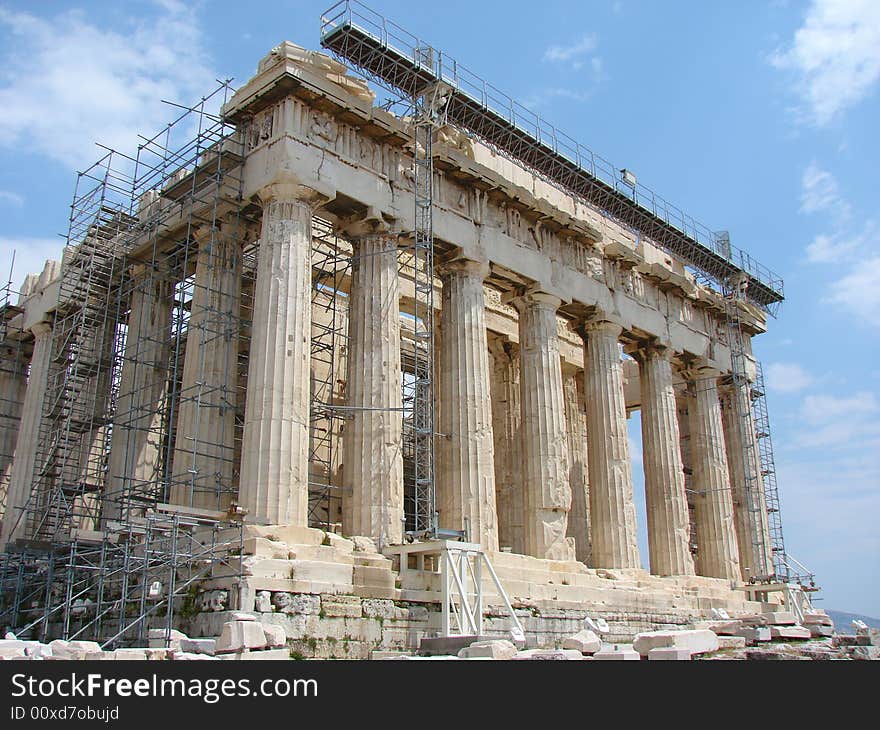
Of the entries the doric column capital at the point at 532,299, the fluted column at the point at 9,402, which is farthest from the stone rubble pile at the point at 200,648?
the fluted column at the point at 9,402

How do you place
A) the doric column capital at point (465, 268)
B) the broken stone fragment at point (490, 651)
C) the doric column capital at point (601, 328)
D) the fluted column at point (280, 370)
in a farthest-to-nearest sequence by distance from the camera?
1. the doric column capital at point (601, 328)
2. the doric column capital at point (465, 268)
3. the fluted column at point (280, 370)
4. the broken stone fragment at point (490, 651)

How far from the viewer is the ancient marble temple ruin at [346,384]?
795 inches

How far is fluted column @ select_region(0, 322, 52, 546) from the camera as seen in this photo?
26.5m

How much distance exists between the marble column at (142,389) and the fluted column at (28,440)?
3435mm

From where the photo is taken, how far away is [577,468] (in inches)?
1390

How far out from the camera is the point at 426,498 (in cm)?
2248

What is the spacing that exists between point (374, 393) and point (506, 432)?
11.6 meters

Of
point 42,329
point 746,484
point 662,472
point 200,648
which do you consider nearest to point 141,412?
point 42,329

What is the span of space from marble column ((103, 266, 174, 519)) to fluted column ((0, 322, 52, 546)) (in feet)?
11.3

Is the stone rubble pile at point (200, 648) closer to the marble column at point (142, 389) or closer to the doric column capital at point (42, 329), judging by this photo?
the marble column at point (142, 389)

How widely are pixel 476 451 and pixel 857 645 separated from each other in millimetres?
9887

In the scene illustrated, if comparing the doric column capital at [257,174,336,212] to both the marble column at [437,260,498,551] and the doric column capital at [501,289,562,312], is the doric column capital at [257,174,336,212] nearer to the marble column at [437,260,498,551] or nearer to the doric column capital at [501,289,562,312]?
→ the marble column at [437,260,498,551]

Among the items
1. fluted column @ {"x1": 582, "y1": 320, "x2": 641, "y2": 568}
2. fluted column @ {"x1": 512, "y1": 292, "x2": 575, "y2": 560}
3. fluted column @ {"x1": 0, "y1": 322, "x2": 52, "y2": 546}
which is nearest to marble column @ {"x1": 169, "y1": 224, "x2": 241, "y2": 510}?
fluted column @ {"x1": 0, "y1": 322, "x2": 52, "y2": 546}
